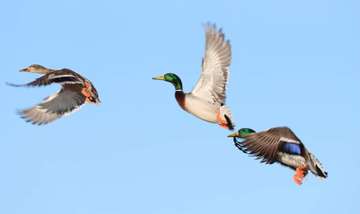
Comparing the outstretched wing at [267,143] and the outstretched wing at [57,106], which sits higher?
the outstretched wing at [57,106]

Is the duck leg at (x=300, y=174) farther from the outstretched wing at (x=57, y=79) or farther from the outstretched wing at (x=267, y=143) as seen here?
the outstretched wing at (x=57, y=79)

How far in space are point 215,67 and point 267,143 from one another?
5.28 meters

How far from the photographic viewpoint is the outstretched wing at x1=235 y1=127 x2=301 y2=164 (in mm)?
19422

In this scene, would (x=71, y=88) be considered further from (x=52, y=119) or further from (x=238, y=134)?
(x=238, y=134)

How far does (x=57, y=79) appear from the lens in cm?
2352

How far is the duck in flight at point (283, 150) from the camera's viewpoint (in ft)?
63.9

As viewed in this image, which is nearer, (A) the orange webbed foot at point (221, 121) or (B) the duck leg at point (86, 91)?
(A) the orange webbed foot at point (221, 121)

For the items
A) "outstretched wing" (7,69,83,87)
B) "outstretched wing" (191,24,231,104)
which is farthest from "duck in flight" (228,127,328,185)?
"outstretched wing" (7,69,83,87)

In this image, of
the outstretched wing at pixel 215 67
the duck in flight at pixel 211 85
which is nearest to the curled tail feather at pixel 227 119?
Answer: the duck in flight at pixel 211 85

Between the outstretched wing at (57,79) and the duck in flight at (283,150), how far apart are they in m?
5.31

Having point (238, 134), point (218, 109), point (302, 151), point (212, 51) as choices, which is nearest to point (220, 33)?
point (212, 51)

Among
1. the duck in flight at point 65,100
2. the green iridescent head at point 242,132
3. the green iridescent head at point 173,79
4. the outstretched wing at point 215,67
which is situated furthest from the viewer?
the green iridescent head at point 173,79

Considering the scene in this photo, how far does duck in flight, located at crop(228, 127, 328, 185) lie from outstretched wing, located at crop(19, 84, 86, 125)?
5333mm

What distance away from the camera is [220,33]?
24.6m
